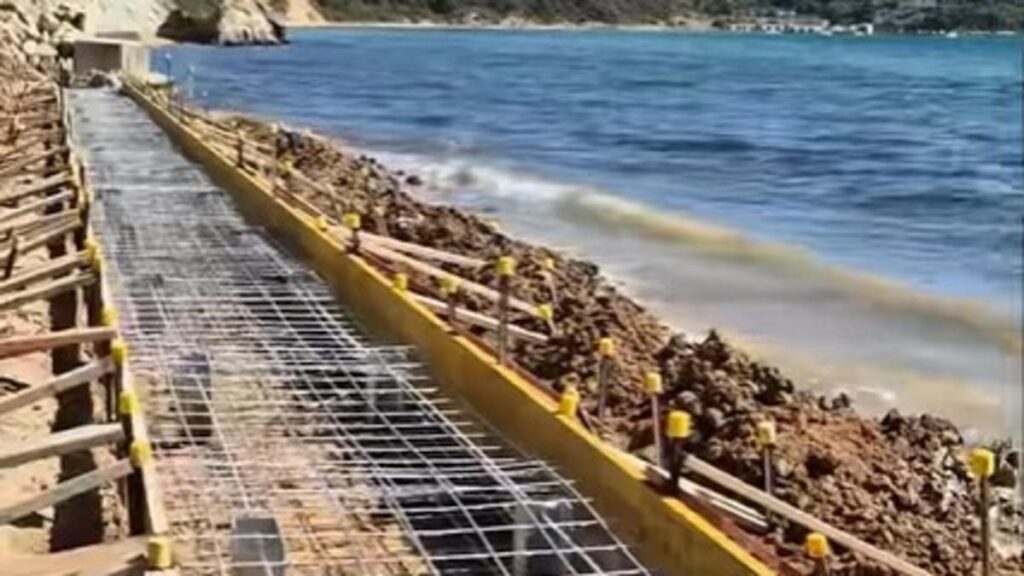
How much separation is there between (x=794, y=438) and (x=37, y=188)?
6510 millimetres

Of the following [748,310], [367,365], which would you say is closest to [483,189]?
[748,310]

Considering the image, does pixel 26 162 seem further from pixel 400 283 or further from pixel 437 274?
pixel 400 283

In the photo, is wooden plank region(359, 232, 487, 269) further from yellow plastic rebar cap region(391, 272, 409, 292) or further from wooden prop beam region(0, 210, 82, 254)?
wooden prop beam region(0, 210, 82, 254)

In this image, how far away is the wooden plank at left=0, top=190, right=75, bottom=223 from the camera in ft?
35.4

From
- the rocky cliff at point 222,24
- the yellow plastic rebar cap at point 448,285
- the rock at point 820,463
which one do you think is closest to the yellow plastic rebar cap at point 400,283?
the yellow plastic rebar cap at point 448,285

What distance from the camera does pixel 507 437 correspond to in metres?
7.36

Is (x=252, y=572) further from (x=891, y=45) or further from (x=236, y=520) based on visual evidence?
(x=891, y=45)

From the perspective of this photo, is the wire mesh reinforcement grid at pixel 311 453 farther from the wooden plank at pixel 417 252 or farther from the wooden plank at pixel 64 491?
the wooden plank at pixel 417 252

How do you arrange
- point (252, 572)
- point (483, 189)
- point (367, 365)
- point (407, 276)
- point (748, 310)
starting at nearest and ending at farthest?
point (252, 572) → point (367, 365) → point (407, 276) → point (748, 310) → point (483, 189)

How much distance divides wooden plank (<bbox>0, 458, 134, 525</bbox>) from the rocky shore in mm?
2341

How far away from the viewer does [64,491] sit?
222 inches

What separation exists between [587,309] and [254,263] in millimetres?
2540

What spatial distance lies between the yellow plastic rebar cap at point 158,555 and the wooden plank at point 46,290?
3748 mm

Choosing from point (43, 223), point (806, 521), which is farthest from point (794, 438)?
point (43, 223)
